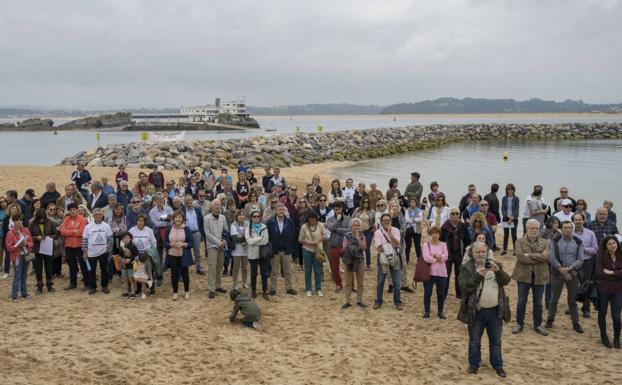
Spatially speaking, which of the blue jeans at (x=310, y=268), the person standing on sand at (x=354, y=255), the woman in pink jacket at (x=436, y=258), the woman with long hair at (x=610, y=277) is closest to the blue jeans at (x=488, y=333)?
the woman in pink jacket at (x=436, y=258)

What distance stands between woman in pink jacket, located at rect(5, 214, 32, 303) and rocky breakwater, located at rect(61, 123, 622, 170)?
11099mm

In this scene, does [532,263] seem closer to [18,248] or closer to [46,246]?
[46,246]

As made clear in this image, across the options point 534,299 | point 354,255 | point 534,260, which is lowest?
point 534,299

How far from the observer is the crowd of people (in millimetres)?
7086

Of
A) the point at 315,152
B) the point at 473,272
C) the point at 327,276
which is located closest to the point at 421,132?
the point at 315,152

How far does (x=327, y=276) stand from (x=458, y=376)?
451 cm

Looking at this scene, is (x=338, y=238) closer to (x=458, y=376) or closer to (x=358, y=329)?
(x=358, y=329)

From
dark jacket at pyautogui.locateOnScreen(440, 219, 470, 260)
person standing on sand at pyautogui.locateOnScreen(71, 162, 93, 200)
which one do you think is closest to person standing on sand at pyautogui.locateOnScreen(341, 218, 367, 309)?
dark jacket at pyautogui.locateOnScreen(440, 219, 470, 260)

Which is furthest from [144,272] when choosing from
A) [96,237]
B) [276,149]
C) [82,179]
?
[276,149]

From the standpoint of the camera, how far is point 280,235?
9.03 m

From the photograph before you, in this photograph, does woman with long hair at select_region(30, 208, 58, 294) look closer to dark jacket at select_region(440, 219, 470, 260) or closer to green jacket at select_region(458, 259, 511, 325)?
dark jacket at select_region(440, 219, 470, 260)

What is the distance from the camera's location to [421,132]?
64562 mm

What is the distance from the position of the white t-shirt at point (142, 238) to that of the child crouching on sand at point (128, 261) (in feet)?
0.26

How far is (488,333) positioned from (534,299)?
170 centimetres
